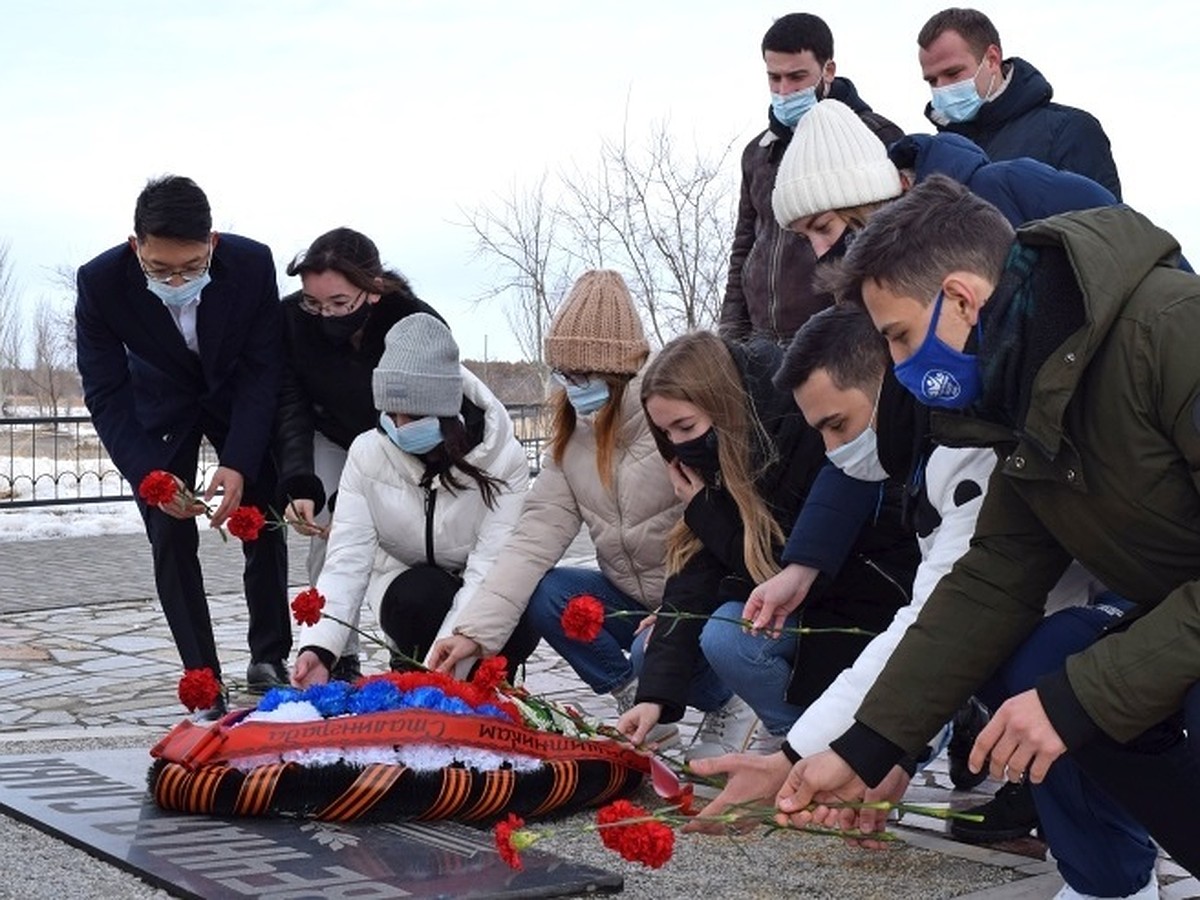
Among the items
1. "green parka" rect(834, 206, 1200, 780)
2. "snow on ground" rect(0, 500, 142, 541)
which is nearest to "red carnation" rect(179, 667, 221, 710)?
"green parka" rect(834, 206, 1200, 780)

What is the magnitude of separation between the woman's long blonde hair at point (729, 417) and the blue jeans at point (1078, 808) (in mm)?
1124

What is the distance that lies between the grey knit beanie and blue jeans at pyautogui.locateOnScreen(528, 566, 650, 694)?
24.4 inches

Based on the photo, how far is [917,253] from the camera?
9.84 ft

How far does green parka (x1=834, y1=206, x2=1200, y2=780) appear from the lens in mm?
2752

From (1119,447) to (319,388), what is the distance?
145 inches

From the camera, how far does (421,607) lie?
5.36 m

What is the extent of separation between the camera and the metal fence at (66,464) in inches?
667

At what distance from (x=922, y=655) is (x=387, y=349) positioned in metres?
2.55

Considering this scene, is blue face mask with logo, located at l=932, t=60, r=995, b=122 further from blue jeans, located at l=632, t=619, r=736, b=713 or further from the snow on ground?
the snow on ground

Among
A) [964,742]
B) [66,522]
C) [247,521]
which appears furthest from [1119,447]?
[66,522]

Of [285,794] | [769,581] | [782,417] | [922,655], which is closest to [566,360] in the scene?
[782,417]

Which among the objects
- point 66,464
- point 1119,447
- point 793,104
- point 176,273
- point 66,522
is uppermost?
point 793,104

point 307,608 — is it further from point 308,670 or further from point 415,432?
point 415,432

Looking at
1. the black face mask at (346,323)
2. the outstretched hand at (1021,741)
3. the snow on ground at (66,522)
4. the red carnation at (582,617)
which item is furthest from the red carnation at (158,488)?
the snow on ground at (66,522)
